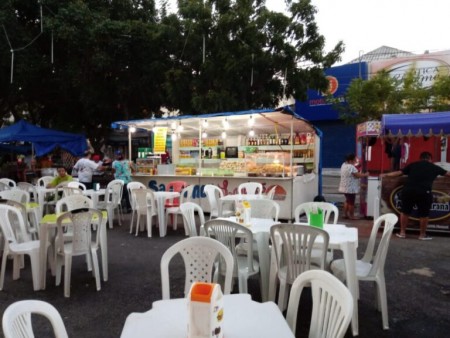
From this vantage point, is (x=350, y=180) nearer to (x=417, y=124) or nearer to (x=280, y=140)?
(x=417, y=124)

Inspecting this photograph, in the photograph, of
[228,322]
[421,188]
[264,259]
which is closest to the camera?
[228,322]

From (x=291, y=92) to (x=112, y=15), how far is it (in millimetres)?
7088

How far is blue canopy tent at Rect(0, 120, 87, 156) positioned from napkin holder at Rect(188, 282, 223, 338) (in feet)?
35.1

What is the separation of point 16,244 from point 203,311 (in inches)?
146

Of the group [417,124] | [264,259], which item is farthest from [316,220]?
[417,124]

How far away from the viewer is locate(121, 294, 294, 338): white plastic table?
1655 mm

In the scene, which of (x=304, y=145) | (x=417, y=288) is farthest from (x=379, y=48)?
(x=417, y=288)

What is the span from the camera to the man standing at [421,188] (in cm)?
600

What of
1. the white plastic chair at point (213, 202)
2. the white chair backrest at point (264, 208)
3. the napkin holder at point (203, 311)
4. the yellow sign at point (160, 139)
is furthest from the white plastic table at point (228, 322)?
the yellow sign at point (160, 139)

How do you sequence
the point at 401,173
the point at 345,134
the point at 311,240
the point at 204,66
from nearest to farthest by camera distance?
the point at 311,240, the point at 401,173, the point at 204,66, the point at 345,134

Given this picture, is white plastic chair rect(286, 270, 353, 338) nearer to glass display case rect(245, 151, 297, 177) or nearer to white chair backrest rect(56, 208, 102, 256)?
white chair backrest rect(56, 208, 102, 256)

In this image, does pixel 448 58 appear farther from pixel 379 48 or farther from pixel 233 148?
pixel 233 148

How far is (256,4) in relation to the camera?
471 inches

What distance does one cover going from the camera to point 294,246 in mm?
3111
